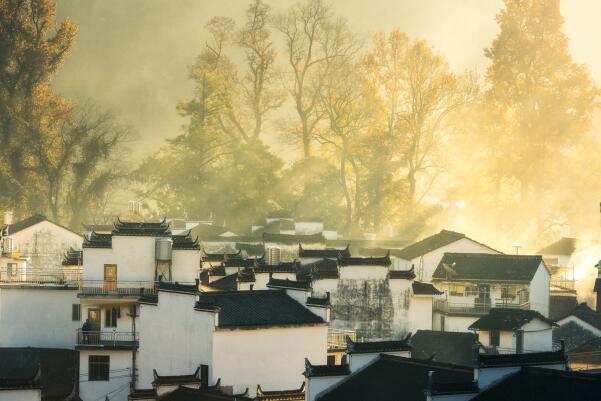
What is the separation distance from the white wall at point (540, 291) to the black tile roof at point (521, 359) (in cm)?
3121

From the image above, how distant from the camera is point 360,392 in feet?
114

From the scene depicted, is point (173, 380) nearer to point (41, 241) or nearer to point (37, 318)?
point (37, 318)

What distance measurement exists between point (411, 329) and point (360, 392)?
23344mm

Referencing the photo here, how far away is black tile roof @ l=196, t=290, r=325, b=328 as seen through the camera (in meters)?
44.6

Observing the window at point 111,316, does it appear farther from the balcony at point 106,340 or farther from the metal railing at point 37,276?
the metal railing at point 37,276

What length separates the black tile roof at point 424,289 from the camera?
59656 millimetres

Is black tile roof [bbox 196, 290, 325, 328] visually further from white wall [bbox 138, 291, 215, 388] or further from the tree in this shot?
the tree

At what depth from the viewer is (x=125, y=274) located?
5375 cm

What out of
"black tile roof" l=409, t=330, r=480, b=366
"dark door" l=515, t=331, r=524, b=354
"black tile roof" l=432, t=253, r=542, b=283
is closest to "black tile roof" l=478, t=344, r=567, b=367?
"black tile roof" l=409, t=330, r=480, b=366

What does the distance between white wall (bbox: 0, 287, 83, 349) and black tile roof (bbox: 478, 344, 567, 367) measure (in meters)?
28.8

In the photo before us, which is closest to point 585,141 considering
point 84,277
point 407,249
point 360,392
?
point 407,249

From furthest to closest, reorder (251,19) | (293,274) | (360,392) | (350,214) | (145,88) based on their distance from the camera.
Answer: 1. (145,88)
2. (251,19)
3. (350,214)
4. (293,274)
5. (360,392)

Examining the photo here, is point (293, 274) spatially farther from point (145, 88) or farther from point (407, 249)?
point (145, 88)

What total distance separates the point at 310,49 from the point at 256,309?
51.3 metres
